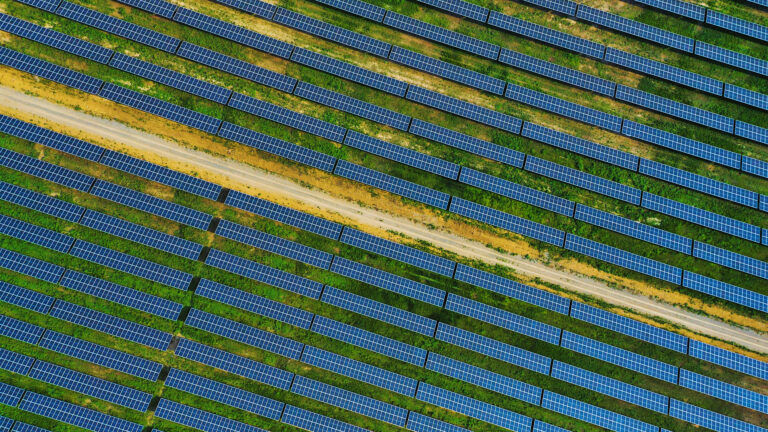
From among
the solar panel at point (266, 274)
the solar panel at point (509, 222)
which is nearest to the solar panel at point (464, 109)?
the solar panel at point (509, 222)

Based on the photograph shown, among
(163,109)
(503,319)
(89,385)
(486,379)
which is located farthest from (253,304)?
(503,319)

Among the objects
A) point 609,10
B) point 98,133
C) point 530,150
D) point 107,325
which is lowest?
point 107,325

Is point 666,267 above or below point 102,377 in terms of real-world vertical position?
above

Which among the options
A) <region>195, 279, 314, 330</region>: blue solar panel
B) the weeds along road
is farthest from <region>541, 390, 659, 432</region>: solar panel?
<region>195, 279, 314, 330</region>: blue solar panel

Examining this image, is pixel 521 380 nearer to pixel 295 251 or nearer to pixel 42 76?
pixel 295 251

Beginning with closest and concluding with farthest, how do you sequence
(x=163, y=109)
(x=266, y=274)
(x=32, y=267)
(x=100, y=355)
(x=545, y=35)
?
(x=100, y=355)
(x=32, y=267)
(x=266, y=274)
(x=163, y=109)
(x=545, y=35)

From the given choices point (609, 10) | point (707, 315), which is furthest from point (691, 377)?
point (609, 10)

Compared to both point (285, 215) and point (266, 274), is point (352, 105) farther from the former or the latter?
point (266, 274)
